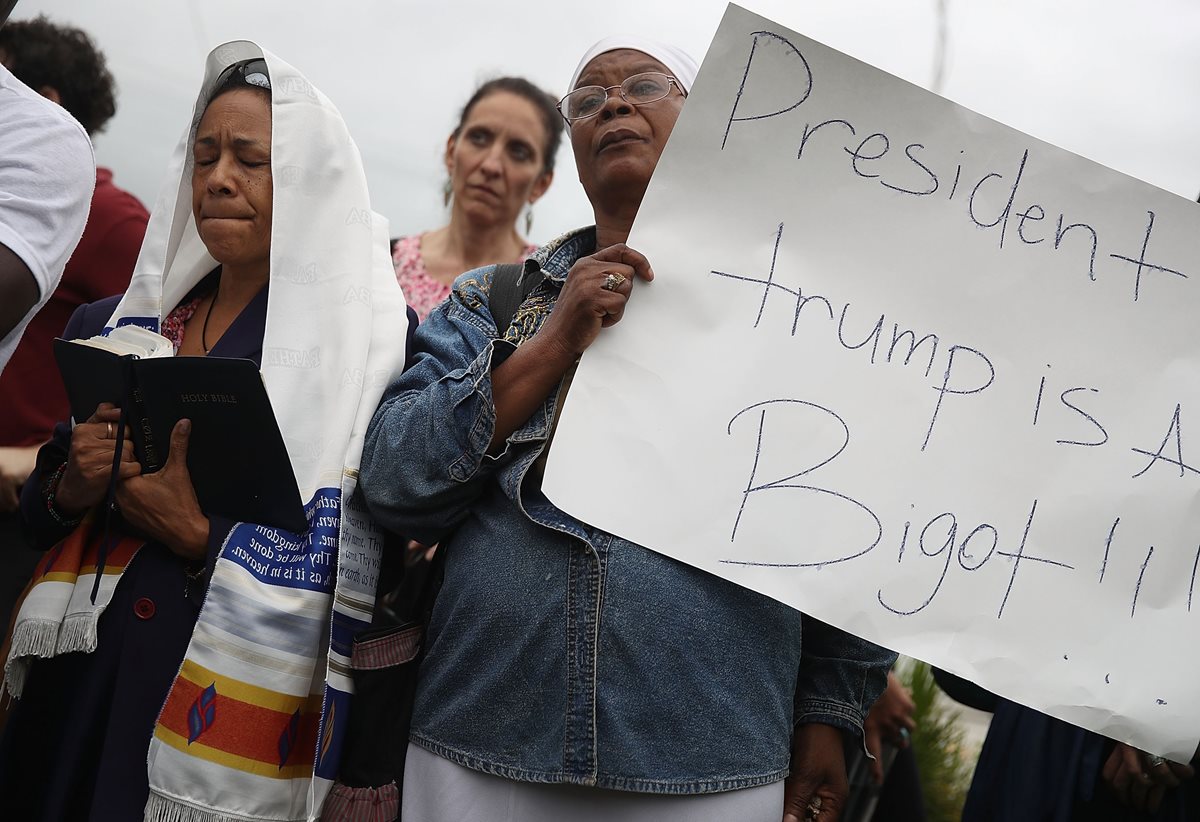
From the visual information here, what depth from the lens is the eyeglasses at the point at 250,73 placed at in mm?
2100

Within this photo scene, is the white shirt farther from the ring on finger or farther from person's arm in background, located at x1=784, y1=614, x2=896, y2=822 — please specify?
person's arm in background, located at x1=784, y1=614, x2=896, y2=822

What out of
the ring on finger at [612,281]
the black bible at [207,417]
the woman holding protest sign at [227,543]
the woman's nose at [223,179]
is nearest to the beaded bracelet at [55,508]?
the woman holding protest sign at [227,543]

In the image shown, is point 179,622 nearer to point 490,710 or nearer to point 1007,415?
point 490,710

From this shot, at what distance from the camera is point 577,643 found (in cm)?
157

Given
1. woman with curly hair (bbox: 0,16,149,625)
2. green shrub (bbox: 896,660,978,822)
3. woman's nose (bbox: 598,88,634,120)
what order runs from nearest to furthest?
1. woman's nose (bbox: 598,88,634,120)
2. woman with curly hair (bbox: 0,16,149,625)
3. green shrub (bbox: 896,660,978,822)

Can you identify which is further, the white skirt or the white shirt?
the white shirt

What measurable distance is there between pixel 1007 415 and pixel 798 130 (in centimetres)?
53

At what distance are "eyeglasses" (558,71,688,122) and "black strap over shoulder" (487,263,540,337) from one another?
29 centimetres

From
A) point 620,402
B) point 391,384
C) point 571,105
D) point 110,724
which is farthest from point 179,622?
point 571,105

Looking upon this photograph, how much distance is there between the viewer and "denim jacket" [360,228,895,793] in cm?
156

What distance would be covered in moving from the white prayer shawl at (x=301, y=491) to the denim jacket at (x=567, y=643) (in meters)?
0.14

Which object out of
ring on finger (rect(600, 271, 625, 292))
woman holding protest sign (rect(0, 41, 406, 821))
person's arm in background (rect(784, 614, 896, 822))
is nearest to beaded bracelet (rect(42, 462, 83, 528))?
woman holding protest sign (rect(0, 41, 406, 821))

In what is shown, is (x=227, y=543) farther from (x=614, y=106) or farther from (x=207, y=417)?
(x=614, y=106)

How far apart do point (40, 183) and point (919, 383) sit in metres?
1.60
